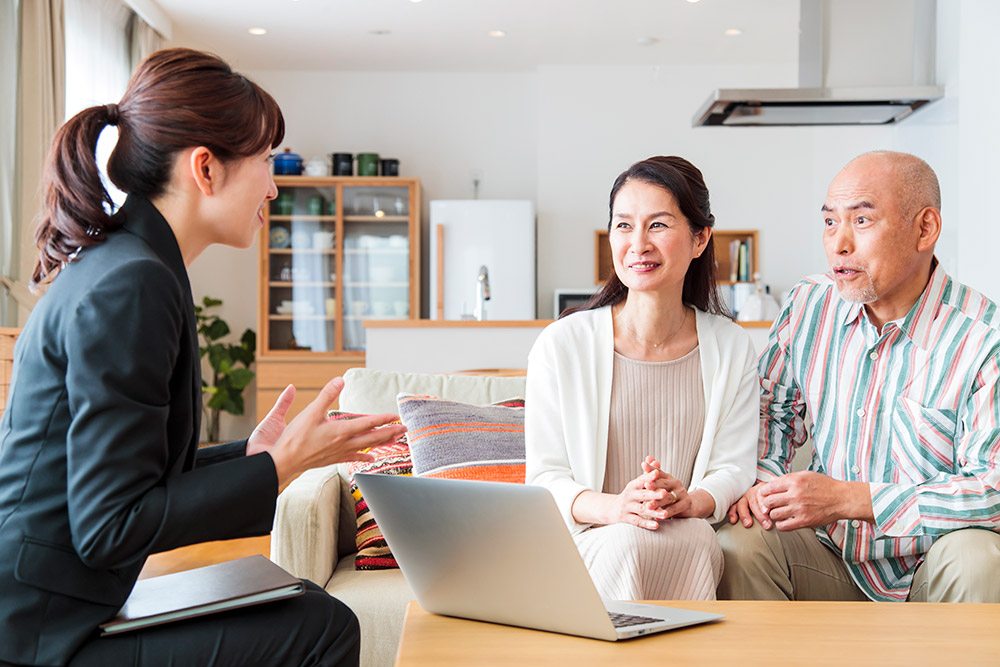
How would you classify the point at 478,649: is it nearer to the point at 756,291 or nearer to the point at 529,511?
the point at 529,511

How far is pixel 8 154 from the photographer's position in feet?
14.1

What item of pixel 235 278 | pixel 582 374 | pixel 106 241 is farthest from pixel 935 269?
pixel 235 278

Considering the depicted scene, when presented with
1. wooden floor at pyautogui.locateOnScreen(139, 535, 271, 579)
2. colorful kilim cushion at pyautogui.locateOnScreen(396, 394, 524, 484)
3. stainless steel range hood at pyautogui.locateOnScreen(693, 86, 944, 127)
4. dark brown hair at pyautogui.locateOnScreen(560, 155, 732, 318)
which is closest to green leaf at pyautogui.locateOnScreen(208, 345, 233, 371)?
wooden floor at pyautogui.locateOnScreen(139, 535, 271, 579)

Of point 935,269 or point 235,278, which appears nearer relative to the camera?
point 935,269

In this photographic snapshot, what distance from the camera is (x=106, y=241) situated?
1106 millimetres

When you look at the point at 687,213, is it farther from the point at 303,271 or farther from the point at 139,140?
the point at 303,271

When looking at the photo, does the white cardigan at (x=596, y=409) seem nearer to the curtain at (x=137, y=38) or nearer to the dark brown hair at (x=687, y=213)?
the dark brown hair at (x=687, y=213)

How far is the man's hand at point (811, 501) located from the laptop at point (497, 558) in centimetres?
45

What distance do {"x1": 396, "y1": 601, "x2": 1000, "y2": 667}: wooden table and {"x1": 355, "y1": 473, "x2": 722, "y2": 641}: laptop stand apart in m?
0.02

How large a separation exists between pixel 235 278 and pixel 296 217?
80 cm

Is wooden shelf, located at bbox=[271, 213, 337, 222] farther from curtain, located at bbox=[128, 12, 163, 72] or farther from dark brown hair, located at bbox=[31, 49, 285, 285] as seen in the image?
dark brown hair, located at bbox=[31, 49, 285, 285]

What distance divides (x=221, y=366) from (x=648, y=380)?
5316mm

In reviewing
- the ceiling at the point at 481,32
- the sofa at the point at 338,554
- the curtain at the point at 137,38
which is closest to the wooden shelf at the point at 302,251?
the ceiling at the point at 481,32

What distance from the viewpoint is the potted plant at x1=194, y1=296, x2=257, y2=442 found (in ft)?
21.6
